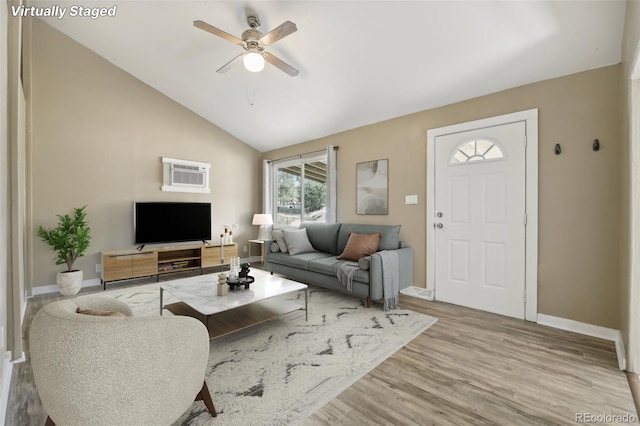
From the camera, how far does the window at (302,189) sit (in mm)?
4914

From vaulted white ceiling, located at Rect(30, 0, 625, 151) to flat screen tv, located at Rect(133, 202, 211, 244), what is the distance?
74.8 inches

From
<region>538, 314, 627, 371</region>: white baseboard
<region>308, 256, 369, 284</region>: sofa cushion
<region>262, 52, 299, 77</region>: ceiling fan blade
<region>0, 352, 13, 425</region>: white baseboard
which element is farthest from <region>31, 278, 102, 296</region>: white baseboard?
<region>538, 314, 627, 371</region>: white baseboard

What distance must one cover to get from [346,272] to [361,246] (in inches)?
20.4

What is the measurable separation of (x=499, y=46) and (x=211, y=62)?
3.45 m

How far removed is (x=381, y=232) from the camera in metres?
Answer: 3.91

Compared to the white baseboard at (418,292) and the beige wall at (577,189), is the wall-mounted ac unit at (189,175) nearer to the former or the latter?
the white baseboard at (418,292)

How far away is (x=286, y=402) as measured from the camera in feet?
5.71

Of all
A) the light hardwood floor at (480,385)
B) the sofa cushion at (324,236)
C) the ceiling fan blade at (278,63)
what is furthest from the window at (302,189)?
the light hardwood floor at (480,385)

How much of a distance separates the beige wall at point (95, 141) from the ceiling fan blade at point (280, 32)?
326 cm

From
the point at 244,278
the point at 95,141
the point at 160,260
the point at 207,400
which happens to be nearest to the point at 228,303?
the point at 244,278

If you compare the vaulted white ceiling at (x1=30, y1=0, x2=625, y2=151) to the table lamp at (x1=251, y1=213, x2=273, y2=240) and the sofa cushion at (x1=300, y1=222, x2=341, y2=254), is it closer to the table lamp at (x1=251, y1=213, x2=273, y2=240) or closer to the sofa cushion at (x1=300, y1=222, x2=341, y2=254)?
the sofa cushion at (x1=300, y1=222, x2=341, y2=254)

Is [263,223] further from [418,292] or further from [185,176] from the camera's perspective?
[418,292]

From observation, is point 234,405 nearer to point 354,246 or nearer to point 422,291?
point 354,246

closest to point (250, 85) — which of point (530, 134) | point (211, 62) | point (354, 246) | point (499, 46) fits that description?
point (211, 62)
